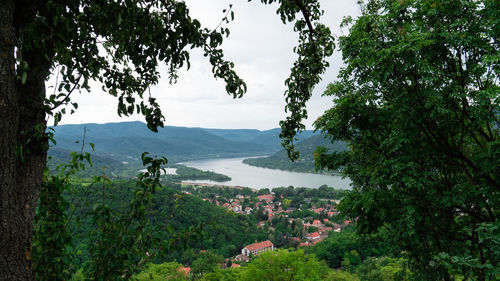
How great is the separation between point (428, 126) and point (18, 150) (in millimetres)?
4518

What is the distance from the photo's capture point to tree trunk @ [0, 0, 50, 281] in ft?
3.42

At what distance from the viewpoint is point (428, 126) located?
3809 millimetres

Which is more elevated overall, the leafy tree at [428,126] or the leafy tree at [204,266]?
the leafy tree at [428,126]

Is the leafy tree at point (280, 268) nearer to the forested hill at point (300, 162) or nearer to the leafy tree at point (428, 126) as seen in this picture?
the leafy tree at point (428, 126)

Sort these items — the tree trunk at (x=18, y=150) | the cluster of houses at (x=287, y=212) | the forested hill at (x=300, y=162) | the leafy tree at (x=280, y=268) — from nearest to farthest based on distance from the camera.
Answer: the tree trunk at (x=18, y=150)
the leafy tree at (x=280, y=268)
the cluster of houses at (x=287, y=212)
the forested hill at (x=300, y=162)

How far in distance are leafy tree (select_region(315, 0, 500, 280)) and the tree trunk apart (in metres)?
3.47

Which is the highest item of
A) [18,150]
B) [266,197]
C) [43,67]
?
[43,67]

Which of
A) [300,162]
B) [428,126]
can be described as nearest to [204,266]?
[428,126]

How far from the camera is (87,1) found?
4.79 feet

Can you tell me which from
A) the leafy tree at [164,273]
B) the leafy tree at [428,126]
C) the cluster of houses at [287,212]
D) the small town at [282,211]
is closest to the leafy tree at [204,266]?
the leafy tree at [164,273]

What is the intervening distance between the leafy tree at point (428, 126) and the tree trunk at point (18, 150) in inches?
137

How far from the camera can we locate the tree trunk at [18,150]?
1041 millimetres

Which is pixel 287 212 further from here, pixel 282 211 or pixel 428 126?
pixel 428 126

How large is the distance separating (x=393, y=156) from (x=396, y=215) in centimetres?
93
